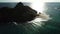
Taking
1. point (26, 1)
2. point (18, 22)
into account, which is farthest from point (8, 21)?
point (26, 1)

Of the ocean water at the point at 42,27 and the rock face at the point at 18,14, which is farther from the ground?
the rock face at the point at 18,14

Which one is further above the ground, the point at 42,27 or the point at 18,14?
the point at 18,14

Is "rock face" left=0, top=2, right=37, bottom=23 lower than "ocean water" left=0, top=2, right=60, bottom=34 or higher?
higher

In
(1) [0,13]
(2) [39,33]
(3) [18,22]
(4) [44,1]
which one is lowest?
(2) [39,33]

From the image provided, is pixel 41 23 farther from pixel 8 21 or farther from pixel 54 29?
pixel 8 21
